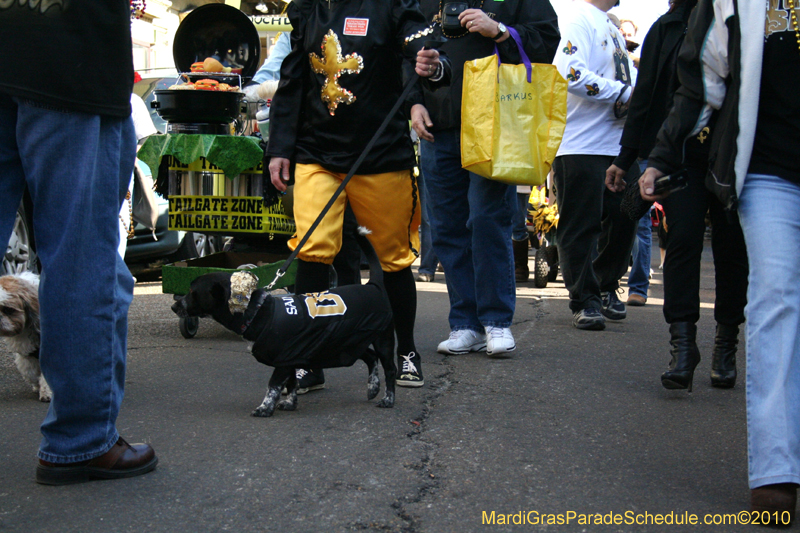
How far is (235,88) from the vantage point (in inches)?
209

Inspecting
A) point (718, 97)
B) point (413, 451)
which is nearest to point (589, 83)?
point (718, 97)

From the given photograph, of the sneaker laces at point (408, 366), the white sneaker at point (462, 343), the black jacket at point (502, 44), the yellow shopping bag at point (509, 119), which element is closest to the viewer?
the sneaker laces at point (408, 366)

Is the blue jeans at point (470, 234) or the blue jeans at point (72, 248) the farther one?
the blue jeans at point (470, 234)

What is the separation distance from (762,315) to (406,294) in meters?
1.81

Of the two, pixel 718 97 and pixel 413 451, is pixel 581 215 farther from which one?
pixel 413 451

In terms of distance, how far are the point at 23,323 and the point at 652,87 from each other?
3.18m

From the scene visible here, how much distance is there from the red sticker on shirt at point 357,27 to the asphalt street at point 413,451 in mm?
1593

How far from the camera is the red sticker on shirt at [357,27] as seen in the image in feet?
12.0

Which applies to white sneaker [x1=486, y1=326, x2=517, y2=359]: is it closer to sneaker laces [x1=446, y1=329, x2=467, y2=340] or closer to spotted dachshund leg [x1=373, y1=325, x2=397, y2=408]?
sneaker laces [x1=446, y1=329, x2=467, y2=340]

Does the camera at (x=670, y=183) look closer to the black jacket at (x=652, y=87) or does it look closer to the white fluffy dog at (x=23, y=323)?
the black jacket at (x=652, y=87)

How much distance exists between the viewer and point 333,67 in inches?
145

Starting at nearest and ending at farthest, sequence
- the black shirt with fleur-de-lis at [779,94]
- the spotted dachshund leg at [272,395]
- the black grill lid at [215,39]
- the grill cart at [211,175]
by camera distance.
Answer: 1. the black shirt with fleur-de-lis at [779,94]
2. the spotted dachshund leg at [272,395]
3. the grill cart at [211,175]
4. the black grill lid at [215,39]

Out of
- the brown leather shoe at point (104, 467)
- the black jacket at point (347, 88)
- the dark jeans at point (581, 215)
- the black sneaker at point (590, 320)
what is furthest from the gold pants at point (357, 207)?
the black sneaker at point (590, 320)

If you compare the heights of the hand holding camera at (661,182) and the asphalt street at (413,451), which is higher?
the hand holding camera at (661,182)
